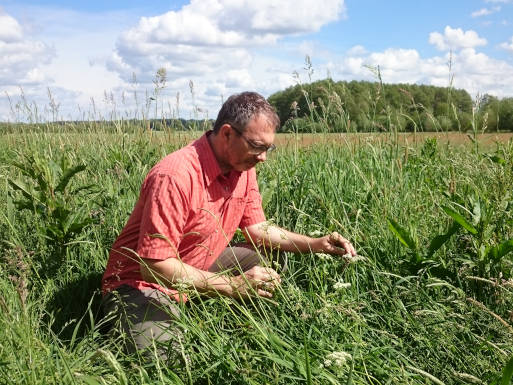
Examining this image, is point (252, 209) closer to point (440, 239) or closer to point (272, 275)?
point (272, 275)

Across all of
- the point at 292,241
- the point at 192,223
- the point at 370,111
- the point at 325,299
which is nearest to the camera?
the point at 325,299

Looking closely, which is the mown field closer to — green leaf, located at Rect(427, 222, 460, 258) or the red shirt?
green leaf, located at Rect(427, 222, 460, 258)

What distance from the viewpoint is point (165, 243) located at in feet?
8.18

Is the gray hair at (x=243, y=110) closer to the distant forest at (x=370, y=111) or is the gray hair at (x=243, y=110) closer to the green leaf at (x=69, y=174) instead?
the green leaf at (x=69, y=174)

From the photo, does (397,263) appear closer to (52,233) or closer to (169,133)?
(52,233)

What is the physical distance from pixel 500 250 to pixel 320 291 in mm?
814

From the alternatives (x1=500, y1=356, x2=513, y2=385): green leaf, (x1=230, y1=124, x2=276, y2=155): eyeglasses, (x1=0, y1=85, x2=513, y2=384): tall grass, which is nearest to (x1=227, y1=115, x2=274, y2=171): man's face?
(x1=230, y1=124, x2=276, y2=155): eyeglasses

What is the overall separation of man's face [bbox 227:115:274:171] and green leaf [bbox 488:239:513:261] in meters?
1.12

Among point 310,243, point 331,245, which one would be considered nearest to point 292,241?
point 310,243

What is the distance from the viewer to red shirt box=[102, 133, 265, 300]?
2549 millimetres

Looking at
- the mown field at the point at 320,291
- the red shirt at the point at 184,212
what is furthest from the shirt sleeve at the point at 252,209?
the mown field at the point at 320,291

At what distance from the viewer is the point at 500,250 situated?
2418 millimetres

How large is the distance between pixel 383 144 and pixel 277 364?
3.06 m

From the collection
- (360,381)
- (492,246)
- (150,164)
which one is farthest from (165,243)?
(150,164)
